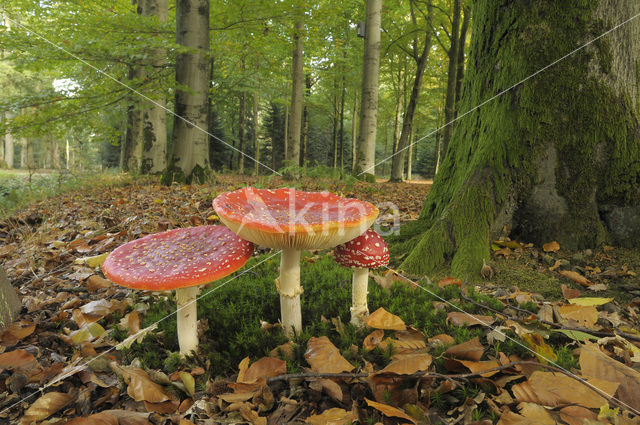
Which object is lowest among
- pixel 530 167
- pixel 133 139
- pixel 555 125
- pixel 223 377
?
pixel 223 377

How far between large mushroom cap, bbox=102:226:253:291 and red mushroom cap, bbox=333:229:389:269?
58cm

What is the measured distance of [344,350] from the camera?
1.99 m

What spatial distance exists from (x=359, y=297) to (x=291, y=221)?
2.58ft

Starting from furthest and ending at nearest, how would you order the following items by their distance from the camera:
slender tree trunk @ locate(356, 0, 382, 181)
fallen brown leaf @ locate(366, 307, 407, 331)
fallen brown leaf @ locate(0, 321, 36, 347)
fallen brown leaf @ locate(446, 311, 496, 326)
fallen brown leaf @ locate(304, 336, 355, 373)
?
slender tree trunk @ locate(356, 0, 382, 181), fallen brown leaf @ locate(0, 321, 36, 347), fallen brown leaf @ locate(446, 311, 496, 326), fallen brown leaf @ locate(366, 307, 407, 331), fallen brown leaf @ locate(304, 336, 355, 373)

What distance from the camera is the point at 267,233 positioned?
167 centimetres

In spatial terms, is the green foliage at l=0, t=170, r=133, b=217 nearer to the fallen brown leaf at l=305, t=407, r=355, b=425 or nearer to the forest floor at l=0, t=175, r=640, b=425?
the forest floor at l=0, t=175, r=640, b=425

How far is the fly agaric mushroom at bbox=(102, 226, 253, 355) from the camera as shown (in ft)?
5.60

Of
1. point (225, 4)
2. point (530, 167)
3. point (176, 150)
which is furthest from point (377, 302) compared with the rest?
point (225, 4)

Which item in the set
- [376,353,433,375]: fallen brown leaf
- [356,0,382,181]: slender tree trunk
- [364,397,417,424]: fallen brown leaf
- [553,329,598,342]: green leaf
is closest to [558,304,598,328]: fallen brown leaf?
Answer: [553,329,598,342]: green leaf

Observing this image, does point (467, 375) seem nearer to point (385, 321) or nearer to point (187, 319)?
point (385, 321)

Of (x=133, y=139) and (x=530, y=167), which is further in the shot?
(x=133, y=139)

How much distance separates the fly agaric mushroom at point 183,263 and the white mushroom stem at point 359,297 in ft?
2.32

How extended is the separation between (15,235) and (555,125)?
6.95 m

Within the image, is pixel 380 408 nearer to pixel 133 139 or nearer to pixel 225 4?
pixel 225 4
